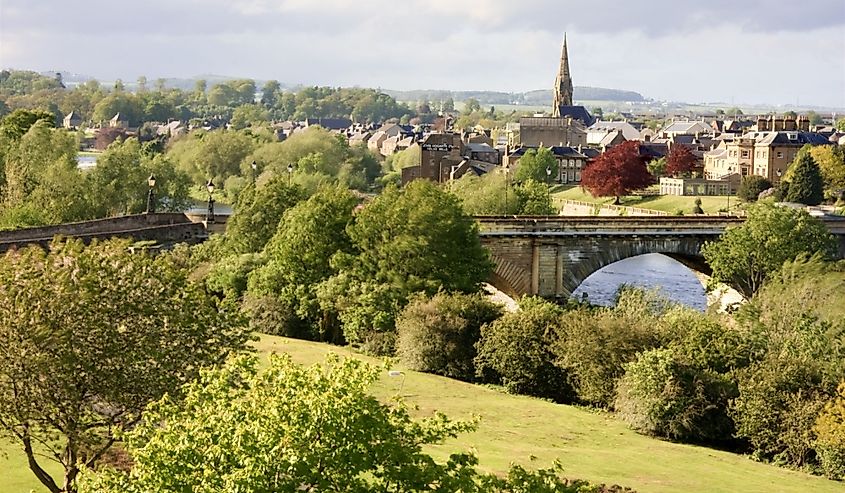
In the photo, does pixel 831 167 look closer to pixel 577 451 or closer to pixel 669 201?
pixel 669 201

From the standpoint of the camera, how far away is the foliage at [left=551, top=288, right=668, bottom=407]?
40000 mm

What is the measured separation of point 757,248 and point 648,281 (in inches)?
562

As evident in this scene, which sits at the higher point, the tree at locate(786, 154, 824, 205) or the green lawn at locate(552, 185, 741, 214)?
the tree at locate(786, 154, 824, 205)

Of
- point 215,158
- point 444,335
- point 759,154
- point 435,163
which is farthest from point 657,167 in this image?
point 444,335

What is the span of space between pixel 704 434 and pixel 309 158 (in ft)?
257

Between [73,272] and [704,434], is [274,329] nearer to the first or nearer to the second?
[704,434]

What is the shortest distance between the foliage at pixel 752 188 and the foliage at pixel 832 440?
2994 inches

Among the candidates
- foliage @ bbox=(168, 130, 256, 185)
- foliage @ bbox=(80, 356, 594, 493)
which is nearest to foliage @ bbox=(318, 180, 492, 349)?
foliage @ bbox=(80, 356, 594, 493)

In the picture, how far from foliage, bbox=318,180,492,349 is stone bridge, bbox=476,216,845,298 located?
9.35 meters

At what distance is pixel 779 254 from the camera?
64500mm

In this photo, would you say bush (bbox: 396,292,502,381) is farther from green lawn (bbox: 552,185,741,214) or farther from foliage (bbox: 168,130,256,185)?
foliage (bbox: 168,130,256,185)

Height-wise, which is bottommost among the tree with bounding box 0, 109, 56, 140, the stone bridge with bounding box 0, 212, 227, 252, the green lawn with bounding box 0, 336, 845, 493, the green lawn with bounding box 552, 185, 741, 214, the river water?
the river water

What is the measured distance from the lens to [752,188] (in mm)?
107625

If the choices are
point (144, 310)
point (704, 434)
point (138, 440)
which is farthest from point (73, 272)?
point (704, 434)
